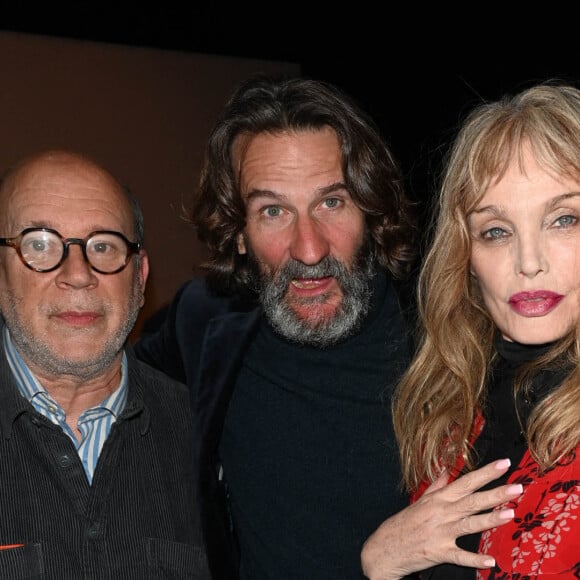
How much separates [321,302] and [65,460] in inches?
37.3

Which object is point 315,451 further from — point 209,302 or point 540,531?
point 540,531

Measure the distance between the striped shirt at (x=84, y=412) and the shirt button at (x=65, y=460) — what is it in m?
0.08

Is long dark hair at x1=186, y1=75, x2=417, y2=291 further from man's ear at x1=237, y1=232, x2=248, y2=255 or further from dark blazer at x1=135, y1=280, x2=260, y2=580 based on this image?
dark blazer at x1=135, y1=280, x2=260, y2=580

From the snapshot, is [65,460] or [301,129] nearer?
[65,460]

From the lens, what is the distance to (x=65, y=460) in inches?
87.7

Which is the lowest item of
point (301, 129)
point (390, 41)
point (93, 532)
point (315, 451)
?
point (93, 532)

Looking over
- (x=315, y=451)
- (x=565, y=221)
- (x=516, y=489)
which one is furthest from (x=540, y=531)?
(x=315, y=451)

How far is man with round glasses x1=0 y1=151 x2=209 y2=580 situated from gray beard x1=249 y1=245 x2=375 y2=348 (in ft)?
1.45

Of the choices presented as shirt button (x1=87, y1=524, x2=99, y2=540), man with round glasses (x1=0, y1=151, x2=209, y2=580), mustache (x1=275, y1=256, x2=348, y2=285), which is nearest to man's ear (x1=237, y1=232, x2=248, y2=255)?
mustache (x1=275, y1=256, x2=348, y2=285)

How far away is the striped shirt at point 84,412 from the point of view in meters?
2.35

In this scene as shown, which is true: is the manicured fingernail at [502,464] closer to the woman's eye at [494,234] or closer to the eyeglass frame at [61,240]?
the woman's eye at [494,234]

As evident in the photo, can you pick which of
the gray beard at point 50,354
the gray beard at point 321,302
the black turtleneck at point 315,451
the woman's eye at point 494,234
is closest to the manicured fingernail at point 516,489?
the woman's eye at point 494,234

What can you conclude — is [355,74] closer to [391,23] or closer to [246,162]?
[391,23]

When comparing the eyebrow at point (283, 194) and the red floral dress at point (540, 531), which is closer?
the red floral dress at point (540, 531)
